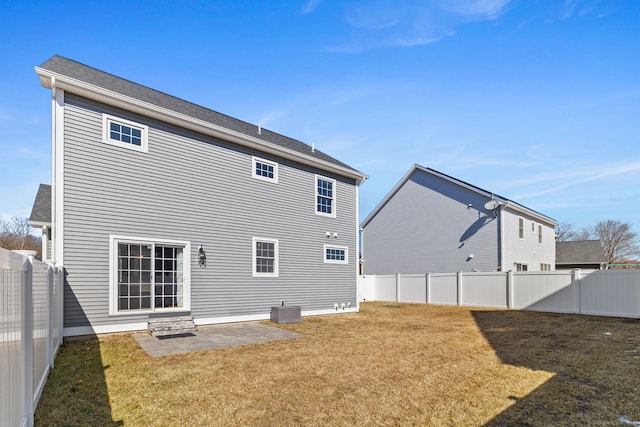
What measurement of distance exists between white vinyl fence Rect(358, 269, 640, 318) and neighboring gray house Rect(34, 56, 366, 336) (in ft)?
21.8

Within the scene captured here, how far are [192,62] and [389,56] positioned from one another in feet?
23.6

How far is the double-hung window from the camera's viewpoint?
11.1 m

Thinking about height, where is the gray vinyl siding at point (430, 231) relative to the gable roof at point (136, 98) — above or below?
below

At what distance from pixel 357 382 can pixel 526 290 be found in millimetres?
12377

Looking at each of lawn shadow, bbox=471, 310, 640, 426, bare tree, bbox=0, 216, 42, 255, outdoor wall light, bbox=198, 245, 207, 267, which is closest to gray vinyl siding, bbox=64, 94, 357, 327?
outdoor wall light, bbox=198, 245, 207, 267

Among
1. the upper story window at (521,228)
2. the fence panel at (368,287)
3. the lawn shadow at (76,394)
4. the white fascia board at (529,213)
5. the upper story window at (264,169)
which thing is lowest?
the fence panel at (368,287)

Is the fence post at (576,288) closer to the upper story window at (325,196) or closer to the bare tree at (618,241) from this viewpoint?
the upper story window at (325,196)

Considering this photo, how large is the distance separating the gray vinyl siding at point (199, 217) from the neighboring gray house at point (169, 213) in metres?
0.03

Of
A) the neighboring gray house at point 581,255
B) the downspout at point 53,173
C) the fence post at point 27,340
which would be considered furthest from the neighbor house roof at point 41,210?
the neighboring gray house at point 581,255

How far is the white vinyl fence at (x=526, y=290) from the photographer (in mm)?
11695

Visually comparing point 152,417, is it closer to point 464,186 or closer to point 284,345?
point 284,345

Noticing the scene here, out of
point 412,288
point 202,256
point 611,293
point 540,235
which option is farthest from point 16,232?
point 540,235

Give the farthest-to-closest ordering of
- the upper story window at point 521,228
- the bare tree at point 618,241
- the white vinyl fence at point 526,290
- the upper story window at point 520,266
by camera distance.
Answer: the bare tree at point 618,241, the upper story window at point 521,228, the upper story window at point 520,266, the white vinyl fence at point 526,290

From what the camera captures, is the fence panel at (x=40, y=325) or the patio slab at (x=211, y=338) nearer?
the fence panel at (x=40, y=325)
